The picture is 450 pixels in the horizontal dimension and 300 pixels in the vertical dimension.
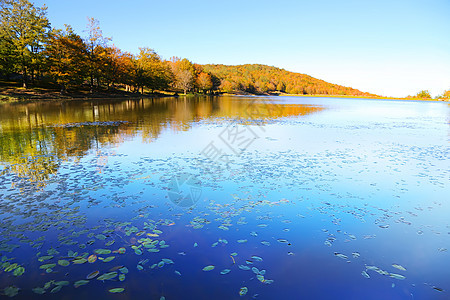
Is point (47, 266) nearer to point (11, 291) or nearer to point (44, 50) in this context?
point (11, 291)

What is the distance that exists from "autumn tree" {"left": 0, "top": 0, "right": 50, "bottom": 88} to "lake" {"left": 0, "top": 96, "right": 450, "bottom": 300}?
182 ft

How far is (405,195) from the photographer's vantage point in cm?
891

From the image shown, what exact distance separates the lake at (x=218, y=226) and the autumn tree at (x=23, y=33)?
55.6 metres

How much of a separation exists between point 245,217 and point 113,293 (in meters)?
3.75

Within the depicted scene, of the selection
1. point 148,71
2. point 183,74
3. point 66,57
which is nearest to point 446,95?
point 183,74

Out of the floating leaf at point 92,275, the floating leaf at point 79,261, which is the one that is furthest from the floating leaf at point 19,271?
the floating leaf at point 92,275

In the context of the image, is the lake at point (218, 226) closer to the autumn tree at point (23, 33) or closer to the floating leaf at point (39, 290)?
the floating leaf at point (39, 290)

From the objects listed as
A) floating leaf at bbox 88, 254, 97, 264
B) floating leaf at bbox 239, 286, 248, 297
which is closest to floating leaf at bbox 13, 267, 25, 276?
floating leaf at bbox 88, 254, 97, 264

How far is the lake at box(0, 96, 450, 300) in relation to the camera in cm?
445

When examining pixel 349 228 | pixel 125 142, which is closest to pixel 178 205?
pixel 349 228

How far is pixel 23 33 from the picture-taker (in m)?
56.4

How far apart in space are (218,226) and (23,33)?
7397 cm

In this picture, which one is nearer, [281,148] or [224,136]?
[281,148]

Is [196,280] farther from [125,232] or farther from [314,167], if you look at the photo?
[314,167]
